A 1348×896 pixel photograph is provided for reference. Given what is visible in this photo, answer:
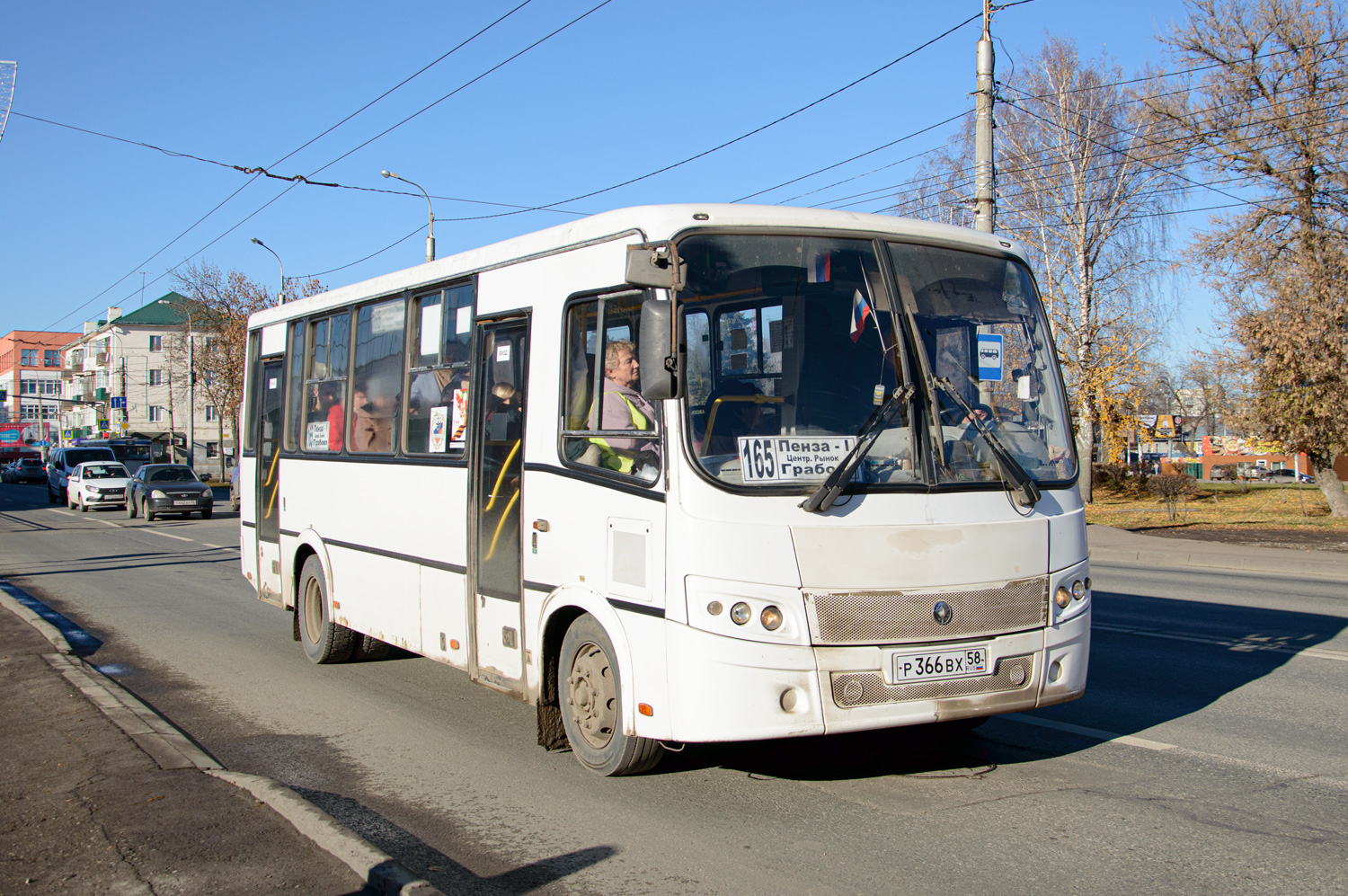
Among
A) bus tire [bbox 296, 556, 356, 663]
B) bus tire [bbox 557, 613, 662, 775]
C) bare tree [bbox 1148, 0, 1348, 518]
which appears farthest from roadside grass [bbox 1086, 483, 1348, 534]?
bus tire [bbox 557, 613, 662, 775]

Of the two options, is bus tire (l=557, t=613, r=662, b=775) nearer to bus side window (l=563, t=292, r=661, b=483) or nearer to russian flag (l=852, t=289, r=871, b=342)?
bus side window (l=563, t=292, r=661, b=483)

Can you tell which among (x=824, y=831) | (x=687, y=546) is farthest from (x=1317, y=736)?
(x=687, y=546)

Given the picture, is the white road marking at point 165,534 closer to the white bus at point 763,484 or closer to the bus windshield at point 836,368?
the white bus at point 763,484

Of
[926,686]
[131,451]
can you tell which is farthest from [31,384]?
[926,686]

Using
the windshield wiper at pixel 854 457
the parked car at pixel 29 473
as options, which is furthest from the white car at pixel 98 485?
the parked car at pixel 29 473

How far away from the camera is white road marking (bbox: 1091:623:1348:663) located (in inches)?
350

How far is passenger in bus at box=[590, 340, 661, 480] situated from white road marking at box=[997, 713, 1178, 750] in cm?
320

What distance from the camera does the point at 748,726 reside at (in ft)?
15.5

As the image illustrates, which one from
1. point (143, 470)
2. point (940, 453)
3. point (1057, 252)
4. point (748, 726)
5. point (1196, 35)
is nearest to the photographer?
point (748, 726)

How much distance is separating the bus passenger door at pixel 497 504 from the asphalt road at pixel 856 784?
55 cm

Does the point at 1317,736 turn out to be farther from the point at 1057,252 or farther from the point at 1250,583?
the point at 1057,252

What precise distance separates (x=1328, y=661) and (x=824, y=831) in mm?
5781

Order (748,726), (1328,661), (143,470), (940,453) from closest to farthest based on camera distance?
(748,726) < (940,453) < (1328,661) < (143,470)

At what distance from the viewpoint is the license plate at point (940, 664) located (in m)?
4.86
